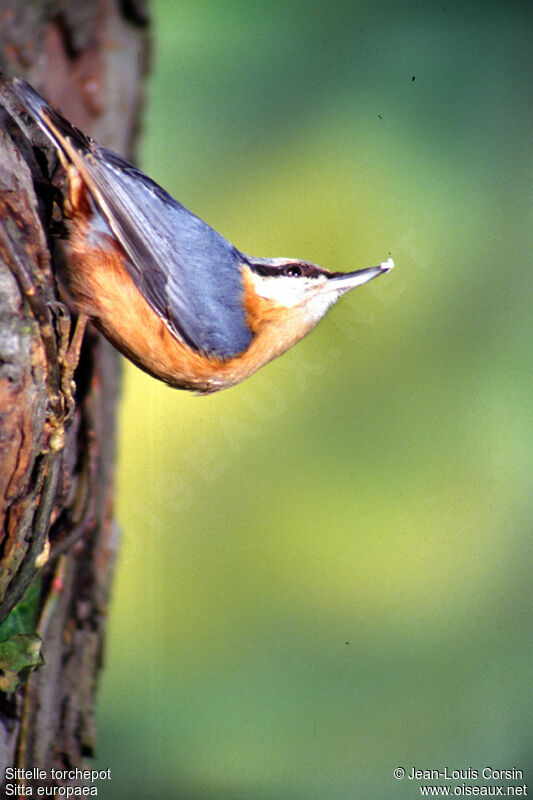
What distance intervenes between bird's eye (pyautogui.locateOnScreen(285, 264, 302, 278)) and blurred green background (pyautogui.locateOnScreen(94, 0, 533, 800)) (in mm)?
289

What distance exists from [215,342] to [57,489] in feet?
1.08

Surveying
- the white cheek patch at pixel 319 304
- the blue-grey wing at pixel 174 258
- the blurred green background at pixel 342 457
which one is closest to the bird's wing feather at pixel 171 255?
the blue-grey wing at pixel 174 258

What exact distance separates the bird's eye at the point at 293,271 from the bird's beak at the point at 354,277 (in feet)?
0.18

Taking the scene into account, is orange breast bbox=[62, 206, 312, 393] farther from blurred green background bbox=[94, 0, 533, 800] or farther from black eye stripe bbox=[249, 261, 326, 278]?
blurred green background bbox=[94, 0, 533, 800]

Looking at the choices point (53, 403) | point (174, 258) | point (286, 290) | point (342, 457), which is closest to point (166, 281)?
point (174, 258)

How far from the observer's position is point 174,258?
3.93ft

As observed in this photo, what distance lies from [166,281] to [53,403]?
1.04 feet

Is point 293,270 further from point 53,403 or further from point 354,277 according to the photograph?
point 53,403

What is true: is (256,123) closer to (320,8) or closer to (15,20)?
(320,8)

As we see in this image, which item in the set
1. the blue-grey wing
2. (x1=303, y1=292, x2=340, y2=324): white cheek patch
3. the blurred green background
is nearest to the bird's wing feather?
the blue-grey wing

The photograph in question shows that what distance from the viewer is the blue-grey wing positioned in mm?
1135

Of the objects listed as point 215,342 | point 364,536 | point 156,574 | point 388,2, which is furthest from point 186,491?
point 388,2

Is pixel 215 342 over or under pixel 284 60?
under

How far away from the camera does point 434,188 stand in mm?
1678
